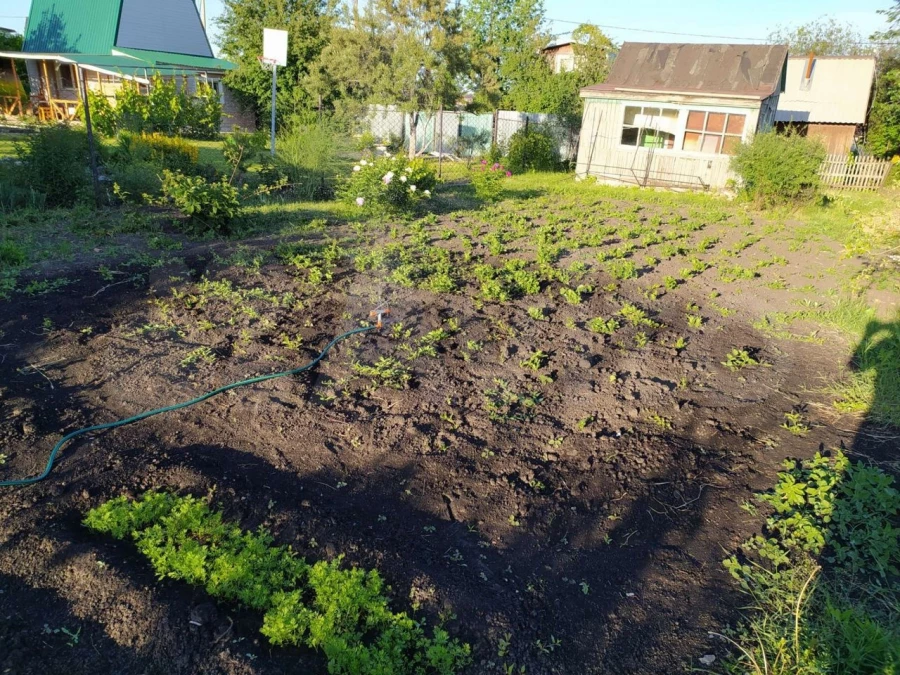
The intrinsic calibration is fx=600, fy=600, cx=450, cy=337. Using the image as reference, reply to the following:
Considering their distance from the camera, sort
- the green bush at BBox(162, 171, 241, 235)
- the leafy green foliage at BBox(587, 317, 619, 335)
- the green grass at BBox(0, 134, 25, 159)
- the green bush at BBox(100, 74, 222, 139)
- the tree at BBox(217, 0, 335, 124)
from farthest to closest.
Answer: the tree at BBox(217, 0, 335, 124) < the green bush at BBox(100, 74, 222, 139) < the green grass at BBox(0, 134, 25, 159) < the green bush at BBox(162, 171, 241, 235) < the leafy green foliage at BBox(587, 317, 619, 335)

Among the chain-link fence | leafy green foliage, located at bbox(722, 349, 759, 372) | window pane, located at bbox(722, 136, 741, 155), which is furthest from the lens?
the chain-link fence

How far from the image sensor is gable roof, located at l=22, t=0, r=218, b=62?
870 inches

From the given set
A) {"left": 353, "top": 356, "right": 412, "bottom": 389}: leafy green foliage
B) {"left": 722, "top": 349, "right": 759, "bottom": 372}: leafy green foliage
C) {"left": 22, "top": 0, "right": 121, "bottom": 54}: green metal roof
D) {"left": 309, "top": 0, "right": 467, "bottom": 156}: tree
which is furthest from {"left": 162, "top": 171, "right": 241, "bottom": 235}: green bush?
{"left": 22, "top": 0, "right": 121, "bottom": 54}: green metal roof

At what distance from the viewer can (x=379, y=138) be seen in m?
18.3

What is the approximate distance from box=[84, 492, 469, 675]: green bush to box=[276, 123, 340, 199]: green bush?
8.24m

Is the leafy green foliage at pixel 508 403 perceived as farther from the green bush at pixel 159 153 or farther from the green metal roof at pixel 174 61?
the green metal roof at pixel 174 61

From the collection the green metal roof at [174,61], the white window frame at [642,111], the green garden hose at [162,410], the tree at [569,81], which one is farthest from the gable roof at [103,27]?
the green garden hose at [162,410]

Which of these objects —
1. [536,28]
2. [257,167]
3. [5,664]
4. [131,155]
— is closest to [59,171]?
[131,155]

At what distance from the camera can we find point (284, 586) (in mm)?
2688

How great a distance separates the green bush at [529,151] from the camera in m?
16.8

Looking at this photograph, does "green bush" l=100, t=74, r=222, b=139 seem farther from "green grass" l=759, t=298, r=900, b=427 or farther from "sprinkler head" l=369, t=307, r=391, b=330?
"green grass" l=759, t=298, r=900, b=427

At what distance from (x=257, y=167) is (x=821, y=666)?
1043cm

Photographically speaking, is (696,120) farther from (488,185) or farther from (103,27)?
(103,27)

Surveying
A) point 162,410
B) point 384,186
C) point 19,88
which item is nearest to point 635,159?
point 384,186
